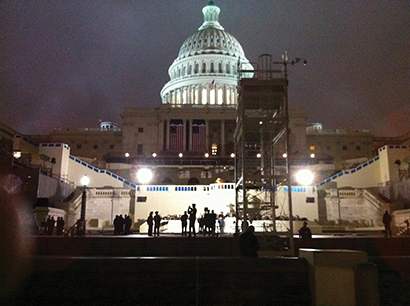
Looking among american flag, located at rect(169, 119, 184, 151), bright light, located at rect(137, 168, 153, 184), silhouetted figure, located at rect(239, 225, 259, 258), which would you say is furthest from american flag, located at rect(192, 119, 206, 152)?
silhouetted figure, located at rect(239, 225, 259, 258)

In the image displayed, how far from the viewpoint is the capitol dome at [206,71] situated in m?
97.1

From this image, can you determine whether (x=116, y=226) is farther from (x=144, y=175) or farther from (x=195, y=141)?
(x=195, y=141)

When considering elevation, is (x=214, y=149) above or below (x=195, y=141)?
below

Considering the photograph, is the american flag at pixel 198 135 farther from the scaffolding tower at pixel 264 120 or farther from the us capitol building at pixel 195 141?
the scaffolding tower at pixel 264 120

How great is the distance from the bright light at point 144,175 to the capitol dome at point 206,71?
3227 centimetres

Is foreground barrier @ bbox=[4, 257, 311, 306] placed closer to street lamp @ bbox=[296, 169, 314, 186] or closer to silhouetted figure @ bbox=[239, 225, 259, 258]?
silhouetted figure @ bbox=[239, 225, 259, 258]

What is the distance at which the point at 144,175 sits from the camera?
60.9m

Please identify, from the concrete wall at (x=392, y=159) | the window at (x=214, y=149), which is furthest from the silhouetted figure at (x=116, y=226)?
the window at (x=214, y=149)

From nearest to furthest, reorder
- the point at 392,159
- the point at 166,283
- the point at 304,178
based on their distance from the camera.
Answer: the point at 166,283 → the point at 392,159 → the point at 304,178

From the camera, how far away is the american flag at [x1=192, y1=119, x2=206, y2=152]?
254 ft

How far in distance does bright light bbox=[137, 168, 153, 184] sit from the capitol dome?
32274mm

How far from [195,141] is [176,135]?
150 inches

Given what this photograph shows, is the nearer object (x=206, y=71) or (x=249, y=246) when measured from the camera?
(x=249, y=246)

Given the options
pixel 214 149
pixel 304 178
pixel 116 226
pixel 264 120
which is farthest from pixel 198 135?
pixel 264 120
